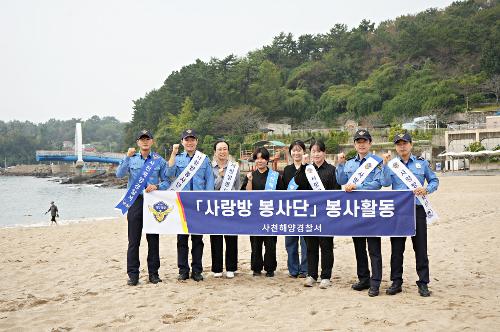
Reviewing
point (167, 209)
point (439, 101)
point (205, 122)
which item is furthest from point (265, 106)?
point (167, 209)

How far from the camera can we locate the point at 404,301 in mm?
5012

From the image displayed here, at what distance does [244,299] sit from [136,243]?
5.81 ft

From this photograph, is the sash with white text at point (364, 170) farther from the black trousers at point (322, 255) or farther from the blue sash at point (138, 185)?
the blue sash at point (138, 185)

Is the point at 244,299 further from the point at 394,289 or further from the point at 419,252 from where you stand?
the point at 419,252

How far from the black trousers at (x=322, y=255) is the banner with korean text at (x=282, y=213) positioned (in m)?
0.13

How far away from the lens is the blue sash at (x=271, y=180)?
20.5 feet

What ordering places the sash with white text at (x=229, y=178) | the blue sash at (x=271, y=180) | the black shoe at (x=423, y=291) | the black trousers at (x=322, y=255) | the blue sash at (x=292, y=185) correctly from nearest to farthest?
the black shoe at (x=423, y=291) < the black trousers at (x=322, y=255) < the blue sash at (x=292, y=185) < the blue sash at (x=271, y=180) < the sash with white text at (x=229, y=178)

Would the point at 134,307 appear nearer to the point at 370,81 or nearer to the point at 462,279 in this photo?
the point at 462,279

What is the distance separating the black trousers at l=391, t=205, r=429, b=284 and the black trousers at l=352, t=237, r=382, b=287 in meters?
Answer: 0.19

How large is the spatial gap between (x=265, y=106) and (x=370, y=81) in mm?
16062

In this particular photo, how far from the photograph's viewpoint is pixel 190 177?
6.29 m

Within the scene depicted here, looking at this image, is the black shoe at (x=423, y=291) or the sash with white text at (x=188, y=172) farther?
the sash with white text at (x=188, y=172)

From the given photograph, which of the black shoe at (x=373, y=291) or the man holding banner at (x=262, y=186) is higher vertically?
the man holding banner at (x=262, y=186)

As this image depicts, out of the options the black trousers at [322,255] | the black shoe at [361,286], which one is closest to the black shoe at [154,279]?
the black trousers at [322,255]
